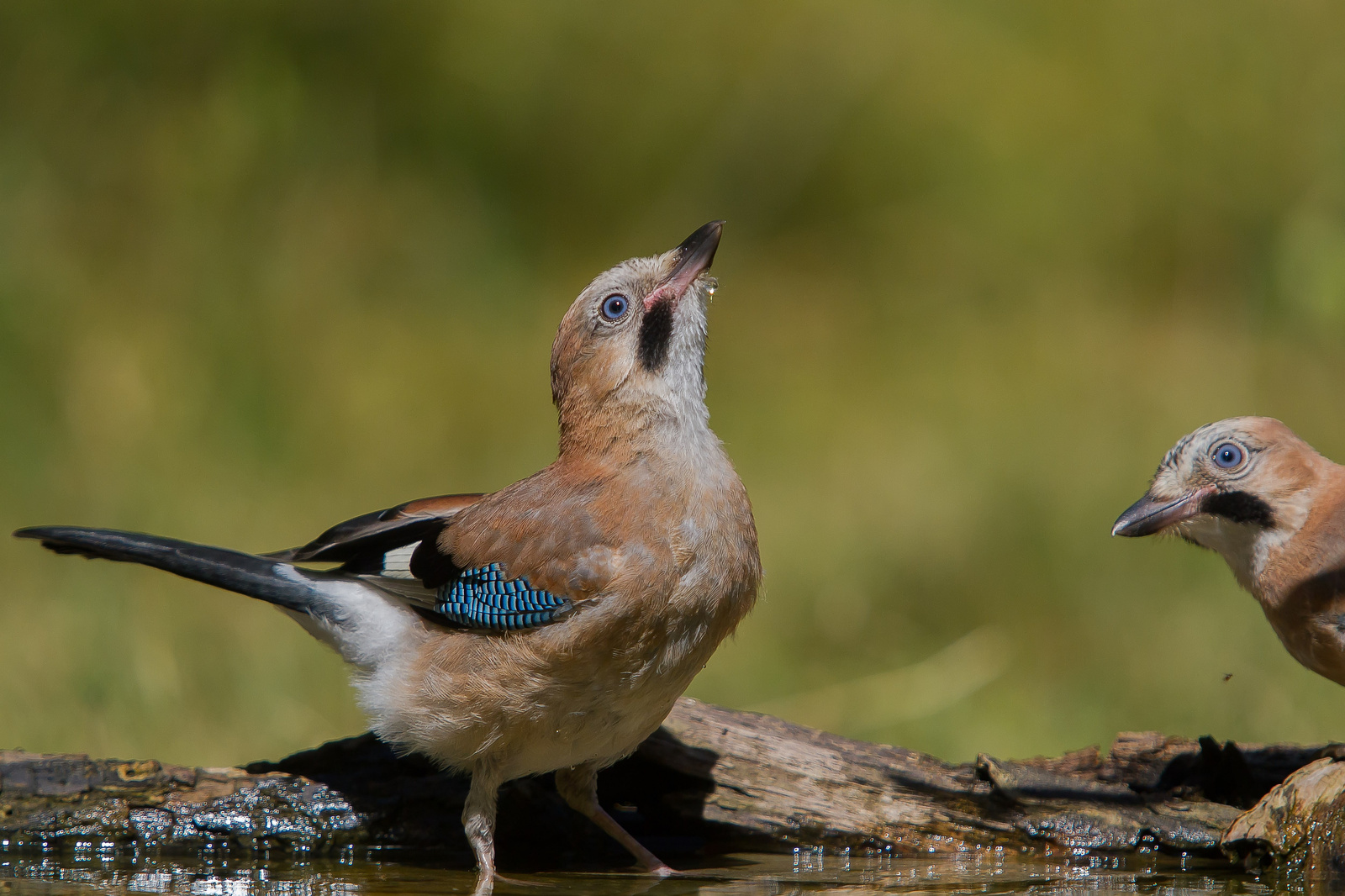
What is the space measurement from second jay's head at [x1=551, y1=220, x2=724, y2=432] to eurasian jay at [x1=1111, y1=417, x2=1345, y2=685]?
5.88ft

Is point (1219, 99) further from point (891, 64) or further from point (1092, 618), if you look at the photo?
point (1092, 618)

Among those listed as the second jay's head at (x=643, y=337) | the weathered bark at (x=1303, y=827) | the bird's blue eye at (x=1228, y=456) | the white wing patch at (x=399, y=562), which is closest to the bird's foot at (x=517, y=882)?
the white wing patch at (x=399, y=562)

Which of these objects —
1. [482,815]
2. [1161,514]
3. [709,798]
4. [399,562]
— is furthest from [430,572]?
[1161,514]

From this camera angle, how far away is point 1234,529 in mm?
5359

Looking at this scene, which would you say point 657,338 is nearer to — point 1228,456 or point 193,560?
point 193,560

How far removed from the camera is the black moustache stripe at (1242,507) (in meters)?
5.26

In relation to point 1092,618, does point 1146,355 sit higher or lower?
higher

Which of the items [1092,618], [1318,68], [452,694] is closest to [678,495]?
[452,694]

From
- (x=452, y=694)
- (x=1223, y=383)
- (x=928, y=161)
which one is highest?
(x=928, y=161)

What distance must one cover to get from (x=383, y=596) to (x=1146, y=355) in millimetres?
7439

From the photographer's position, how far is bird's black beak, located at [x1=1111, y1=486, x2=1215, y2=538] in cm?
525

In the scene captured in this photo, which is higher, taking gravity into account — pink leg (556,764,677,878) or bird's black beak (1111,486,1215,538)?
bird's black beak (1111,486,1215,538)

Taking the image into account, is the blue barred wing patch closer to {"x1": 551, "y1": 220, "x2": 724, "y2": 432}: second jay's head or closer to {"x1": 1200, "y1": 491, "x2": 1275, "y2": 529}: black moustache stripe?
{"x1": 551, "y1": 220, "x2": 724, "y2": 432}: second jay's head

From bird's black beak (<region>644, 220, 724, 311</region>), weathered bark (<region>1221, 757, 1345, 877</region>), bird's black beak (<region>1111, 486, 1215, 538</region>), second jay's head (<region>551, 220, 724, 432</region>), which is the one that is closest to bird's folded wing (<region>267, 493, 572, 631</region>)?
second jay's head (<region>551, 220, 724, 432</region>)
